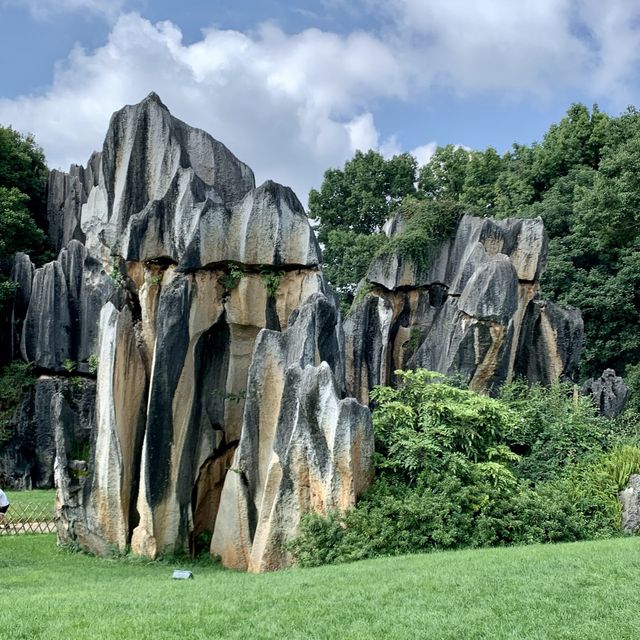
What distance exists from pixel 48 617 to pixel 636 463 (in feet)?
32.8

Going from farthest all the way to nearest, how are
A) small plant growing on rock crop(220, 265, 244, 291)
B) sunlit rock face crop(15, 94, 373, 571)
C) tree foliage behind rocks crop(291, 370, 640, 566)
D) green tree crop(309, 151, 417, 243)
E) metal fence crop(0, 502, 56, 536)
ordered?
green tree crop(309, 151, 417, 243), metal fence crop(0, 502, 56, 536), small plant growing on rock crop(220, 265, 244, 291), sunlit rock face crop(15, 94, 373, 571), tree foliage behind rocks crop(291, 370, 640, 566)

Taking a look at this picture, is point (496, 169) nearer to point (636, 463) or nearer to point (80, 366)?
point (80, 366)

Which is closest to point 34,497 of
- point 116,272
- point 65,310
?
point 65,310

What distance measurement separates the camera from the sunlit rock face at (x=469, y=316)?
18.8 meters

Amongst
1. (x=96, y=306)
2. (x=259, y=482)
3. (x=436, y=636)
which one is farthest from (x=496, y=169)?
(x=436, y=636)

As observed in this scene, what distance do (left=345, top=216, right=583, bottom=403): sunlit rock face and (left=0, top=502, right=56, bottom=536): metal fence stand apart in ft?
30.9

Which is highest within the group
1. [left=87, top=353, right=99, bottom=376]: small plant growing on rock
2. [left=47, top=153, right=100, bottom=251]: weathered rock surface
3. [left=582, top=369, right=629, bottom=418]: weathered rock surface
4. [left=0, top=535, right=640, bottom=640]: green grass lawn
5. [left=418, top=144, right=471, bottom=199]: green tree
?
[left=418, top=144, right=471, bottom=199]: green tree

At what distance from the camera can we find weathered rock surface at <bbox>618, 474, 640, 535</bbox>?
37.1ft

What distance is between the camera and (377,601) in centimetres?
682

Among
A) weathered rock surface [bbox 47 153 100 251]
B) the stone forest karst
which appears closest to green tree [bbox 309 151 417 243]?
weathered rock surface [bbox 47 153 100 251]

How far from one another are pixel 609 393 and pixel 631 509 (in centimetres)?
1224

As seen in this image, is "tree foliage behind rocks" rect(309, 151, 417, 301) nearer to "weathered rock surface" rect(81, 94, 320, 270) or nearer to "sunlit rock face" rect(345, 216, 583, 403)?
"sunlit rock face" rect(345, 216, 583, 403)

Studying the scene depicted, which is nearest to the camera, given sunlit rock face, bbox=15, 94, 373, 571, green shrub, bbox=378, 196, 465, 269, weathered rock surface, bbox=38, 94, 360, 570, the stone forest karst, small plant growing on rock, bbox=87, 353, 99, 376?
the stone forest karst

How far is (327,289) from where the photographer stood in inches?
563
